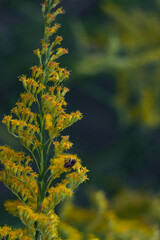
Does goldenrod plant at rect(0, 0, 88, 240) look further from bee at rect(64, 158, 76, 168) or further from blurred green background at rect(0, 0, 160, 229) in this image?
blurred green background at rect(0, 0, 160, 229)

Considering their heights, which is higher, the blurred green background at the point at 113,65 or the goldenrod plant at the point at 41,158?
the blurred green background at the point at 113,65

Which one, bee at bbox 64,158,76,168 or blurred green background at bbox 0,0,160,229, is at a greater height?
blurred green background at bbox 0,0,160,229

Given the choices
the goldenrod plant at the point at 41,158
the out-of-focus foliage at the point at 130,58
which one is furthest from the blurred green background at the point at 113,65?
the goldenrod plant at the point at 41,158

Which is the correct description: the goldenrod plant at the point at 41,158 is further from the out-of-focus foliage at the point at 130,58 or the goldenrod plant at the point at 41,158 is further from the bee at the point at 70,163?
the out-of-focus foliage at the point at 130,58

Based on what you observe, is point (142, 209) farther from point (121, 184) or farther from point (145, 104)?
point (121, 184)

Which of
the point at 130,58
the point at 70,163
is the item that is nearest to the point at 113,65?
the point at 130,58

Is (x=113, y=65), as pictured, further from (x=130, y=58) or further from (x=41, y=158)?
(x=41, y=158)

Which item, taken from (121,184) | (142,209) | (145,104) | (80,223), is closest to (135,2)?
(145,104)

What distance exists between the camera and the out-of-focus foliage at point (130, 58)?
79.0 inches

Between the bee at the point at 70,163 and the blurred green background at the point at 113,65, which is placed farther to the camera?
the blurred green background at the point at 113,65

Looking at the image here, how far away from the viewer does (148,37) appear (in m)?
2.40

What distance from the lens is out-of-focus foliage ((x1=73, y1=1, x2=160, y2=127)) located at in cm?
201

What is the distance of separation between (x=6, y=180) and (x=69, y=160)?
0.12m

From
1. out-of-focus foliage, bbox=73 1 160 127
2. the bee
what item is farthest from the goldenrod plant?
out-of-focus foliage, bbox=73 1 160 127
